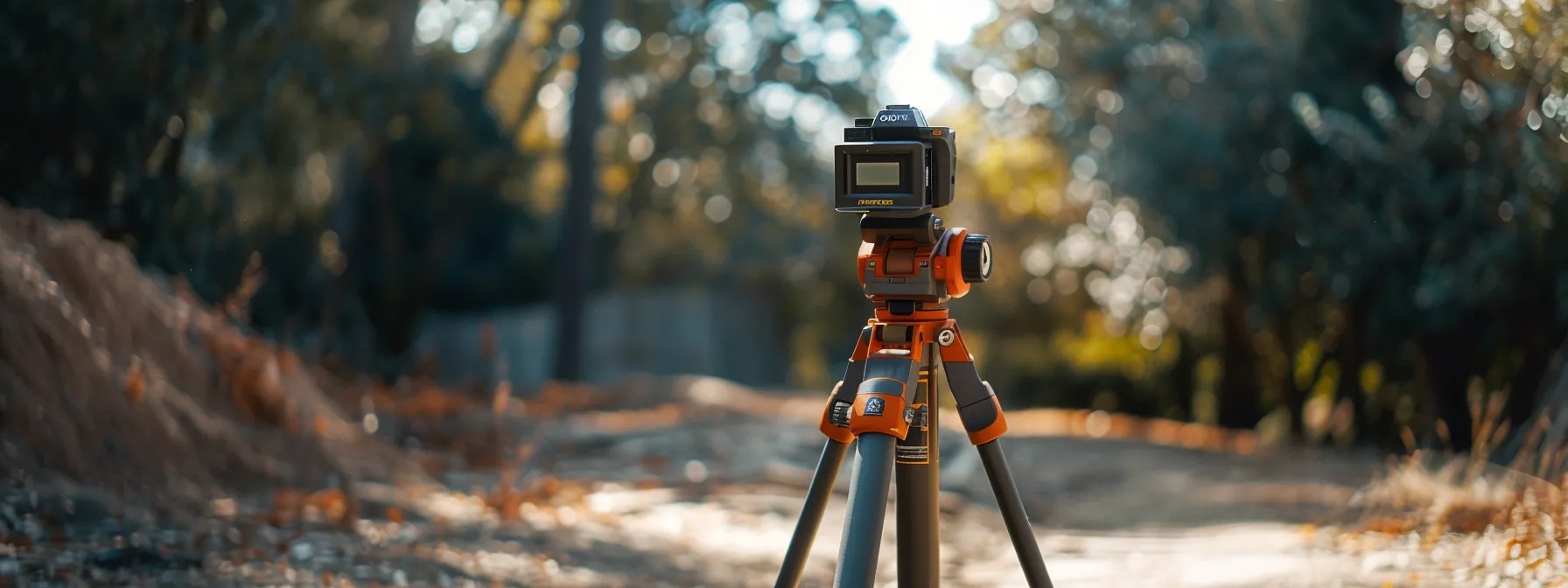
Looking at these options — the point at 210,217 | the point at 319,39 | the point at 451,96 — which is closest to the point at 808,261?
the point at 451,96

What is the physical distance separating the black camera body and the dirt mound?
3796 mm

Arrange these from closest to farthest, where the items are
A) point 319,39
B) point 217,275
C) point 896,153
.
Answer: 1. point 896,153
2. point 217,275
3. point 319,39

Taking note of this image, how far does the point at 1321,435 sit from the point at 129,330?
12.6 meters

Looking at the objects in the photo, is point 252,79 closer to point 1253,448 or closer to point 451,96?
point 451,96

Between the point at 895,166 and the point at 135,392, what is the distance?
14.3 ft

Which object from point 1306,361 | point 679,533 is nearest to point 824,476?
point 679,533

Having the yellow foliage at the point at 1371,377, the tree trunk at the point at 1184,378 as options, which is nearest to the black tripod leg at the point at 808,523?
the yellow foliage at the point at 1371,377

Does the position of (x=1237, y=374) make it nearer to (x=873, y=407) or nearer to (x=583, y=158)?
(x=583, y=158)

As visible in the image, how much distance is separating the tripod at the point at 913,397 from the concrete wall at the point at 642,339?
14.5 metres

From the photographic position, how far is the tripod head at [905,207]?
3.36 m

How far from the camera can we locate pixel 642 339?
21.2m

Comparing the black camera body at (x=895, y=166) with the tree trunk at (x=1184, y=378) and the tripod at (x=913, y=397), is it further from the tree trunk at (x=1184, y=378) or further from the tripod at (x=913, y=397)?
the tree trunk at (x=1184, y=378)

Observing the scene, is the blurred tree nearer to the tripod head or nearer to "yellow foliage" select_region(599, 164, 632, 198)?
the tripod head

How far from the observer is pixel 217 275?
34.6ft
